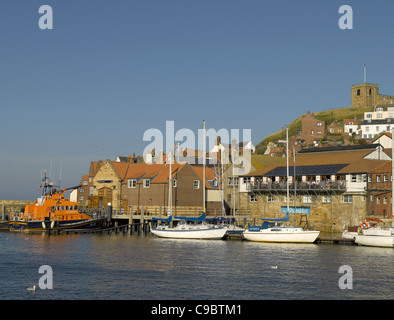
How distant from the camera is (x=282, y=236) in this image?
5888cm

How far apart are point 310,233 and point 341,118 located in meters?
132

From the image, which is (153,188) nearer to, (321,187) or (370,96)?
(321,187)

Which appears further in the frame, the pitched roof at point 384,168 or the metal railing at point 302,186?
the metal railing at point 302,186

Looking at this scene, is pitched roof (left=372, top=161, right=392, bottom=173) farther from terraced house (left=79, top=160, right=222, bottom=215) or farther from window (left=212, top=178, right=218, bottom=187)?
window (left=212, top=178, right=218, bottom=187)

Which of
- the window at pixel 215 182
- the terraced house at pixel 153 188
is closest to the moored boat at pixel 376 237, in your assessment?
the terraced house at pixel 153 188

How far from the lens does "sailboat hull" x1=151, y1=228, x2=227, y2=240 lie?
63.8 m

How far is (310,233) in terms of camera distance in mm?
57719

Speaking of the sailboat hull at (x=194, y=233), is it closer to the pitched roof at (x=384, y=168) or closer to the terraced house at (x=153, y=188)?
the terraced house at (x=153, y=188)

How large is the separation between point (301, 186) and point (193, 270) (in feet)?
117

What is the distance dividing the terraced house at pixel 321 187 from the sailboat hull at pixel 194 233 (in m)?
10.1

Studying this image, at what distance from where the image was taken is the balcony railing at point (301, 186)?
227ft

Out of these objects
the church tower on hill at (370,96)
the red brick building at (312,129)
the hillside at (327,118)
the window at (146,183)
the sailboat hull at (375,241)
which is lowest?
the sailboat hull at (375,241)

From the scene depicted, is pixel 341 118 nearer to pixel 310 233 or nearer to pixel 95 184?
pixel 95 184
